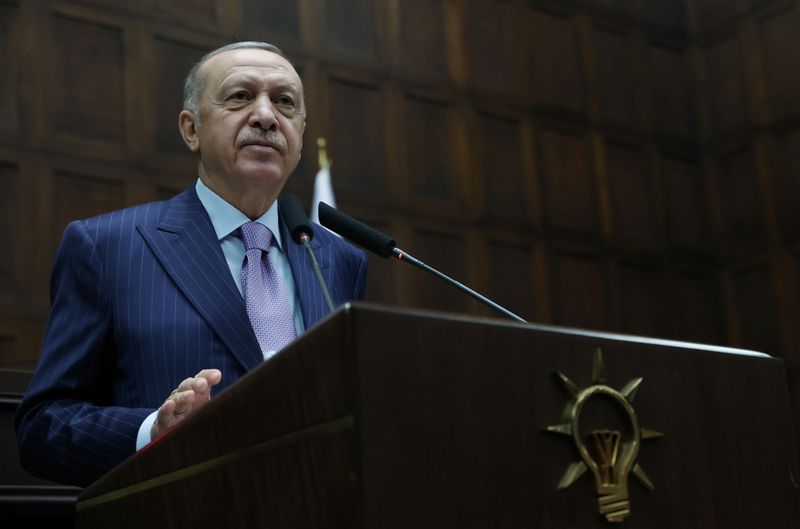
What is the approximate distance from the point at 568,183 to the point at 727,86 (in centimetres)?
151

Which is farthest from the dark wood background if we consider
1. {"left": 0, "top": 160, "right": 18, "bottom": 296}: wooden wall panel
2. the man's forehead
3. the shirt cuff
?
the shirt cuff

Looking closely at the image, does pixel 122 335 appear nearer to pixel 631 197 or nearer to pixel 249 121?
pixel 249 121

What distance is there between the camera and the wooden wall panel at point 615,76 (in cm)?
723

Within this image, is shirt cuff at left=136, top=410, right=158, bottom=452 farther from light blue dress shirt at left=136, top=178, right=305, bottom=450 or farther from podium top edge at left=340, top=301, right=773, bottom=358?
podium top edge at left=340, top=301, right=773, bottom=358

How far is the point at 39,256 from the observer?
4895 millimetres

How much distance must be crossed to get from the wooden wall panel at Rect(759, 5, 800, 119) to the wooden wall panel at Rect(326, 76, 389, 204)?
2.73m

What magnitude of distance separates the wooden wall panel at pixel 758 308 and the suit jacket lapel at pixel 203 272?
18.3 ft

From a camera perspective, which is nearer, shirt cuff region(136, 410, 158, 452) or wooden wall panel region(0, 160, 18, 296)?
shirt cuff region(136, 410, 158, 452)

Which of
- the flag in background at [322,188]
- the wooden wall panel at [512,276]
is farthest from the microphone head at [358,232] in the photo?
the wooden wall panel at [512,276]

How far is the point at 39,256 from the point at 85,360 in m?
3.16

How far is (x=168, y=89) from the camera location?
5.48 meters

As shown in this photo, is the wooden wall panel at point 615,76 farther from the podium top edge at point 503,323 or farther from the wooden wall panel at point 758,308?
the podium top edge at point 503,323

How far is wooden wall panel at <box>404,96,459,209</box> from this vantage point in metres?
6.30

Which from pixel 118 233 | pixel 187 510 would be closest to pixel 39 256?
pixel 118 233
